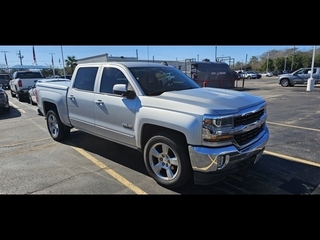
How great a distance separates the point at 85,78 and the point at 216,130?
10.0 feet

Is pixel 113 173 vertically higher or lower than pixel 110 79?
lower

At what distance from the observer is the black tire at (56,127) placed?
5.66 metres

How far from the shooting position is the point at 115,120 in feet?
13.0

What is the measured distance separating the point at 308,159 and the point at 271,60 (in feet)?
258

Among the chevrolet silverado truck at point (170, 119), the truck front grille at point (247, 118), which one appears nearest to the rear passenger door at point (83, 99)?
the chevrolet silverado truck at point (170, 119)

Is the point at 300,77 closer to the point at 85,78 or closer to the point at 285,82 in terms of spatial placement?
the point at 285,82

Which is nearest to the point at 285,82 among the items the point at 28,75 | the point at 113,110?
the point at 28,75

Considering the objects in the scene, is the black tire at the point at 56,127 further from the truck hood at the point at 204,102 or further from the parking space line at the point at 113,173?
the truck hood at the point at 204,102

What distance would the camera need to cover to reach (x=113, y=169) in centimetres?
415
